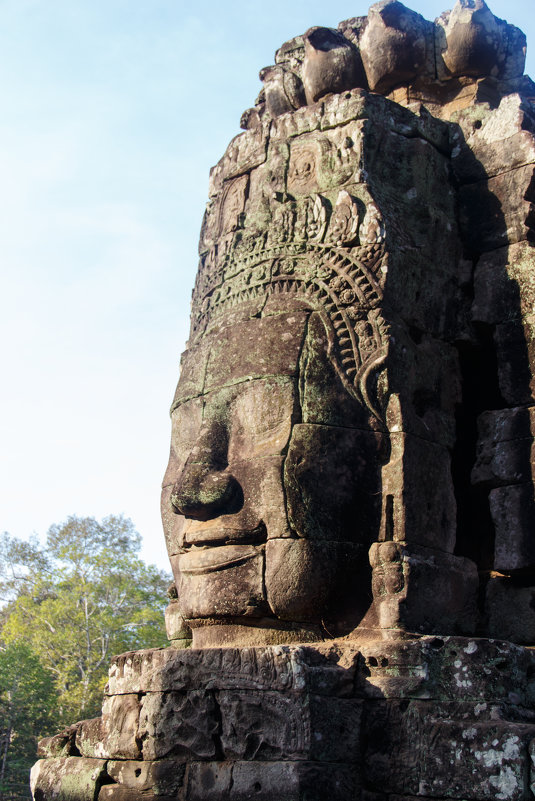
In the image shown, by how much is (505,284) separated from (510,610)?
2.25 meters

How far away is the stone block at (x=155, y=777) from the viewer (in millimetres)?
4621

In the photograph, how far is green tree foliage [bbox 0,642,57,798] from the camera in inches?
787

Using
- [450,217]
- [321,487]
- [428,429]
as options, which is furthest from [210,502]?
[450,217]

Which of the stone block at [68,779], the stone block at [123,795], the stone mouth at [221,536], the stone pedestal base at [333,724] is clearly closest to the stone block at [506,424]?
the stone pedestal base at [333,724]

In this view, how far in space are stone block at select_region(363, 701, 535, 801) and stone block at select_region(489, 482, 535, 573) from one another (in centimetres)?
131

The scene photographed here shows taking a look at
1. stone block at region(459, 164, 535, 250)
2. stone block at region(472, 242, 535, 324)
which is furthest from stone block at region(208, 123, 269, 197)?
stone block at region(472, 242, 535, 324)

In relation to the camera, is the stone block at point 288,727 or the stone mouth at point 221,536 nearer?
the stone block at point 288,727

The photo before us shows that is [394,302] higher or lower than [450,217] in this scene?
lower

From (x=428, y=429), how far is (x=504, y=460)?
564mm

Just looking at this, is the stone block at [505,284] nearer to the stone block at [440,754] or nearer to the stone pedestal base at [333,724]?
the stone pedestal base at [333,724]

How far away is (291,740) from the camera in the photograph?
14.5 feet

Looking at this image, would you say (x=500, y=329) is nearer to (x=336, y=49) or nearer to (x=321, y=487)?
(x=321, y=487)

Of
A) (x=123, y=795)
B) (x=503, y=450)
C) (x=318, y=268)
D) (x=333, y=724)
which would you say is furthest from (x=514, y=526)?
(x=123, y=795)

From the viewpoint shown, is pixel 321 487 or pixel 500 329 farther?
pixel 500 329
